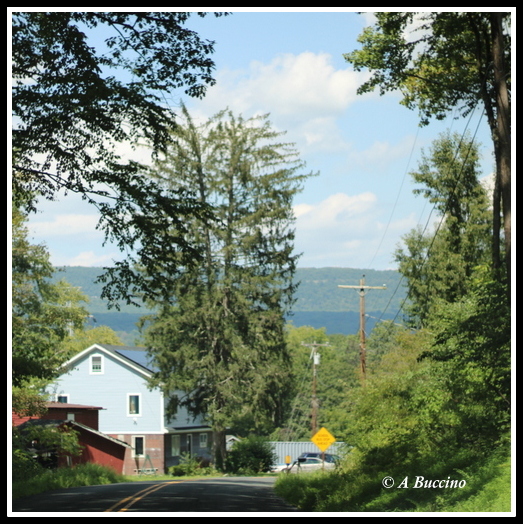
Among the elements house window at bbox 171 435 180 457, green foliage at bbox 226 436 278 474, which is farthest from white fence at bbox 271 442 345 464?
house window at bbox 171 435 180 457

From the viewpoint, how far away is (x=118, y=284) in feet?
50.5

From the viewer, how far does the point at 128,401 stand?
40.0 meters

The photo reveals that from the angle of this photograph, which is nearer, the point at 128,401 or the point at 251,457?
the point at 128,401

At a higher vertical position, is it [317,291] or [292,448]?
[317,291]

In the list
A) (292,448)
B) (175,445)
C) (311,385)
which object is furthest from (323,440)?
(311,385)

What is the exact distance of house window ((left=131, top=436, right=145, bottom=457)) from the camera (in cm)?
4056

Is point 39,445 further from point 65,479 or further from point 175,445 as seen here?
point 175,445

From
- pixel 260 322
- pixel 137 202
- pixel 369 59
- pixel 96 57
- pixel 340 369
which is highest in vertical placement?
pixel 369 59

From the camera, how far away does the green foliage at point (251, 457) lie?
1575 inches

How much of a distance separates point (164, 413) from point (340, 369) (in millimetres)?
43395

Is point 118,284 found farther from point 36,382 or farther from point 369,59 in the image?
point 36,382

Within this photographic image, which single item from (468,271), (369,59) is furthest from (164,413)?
(369,59)

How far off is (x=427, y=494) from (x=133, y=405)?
2942 cm

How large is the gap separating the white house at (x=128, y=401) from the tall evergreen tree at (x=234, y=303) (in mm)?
1829
